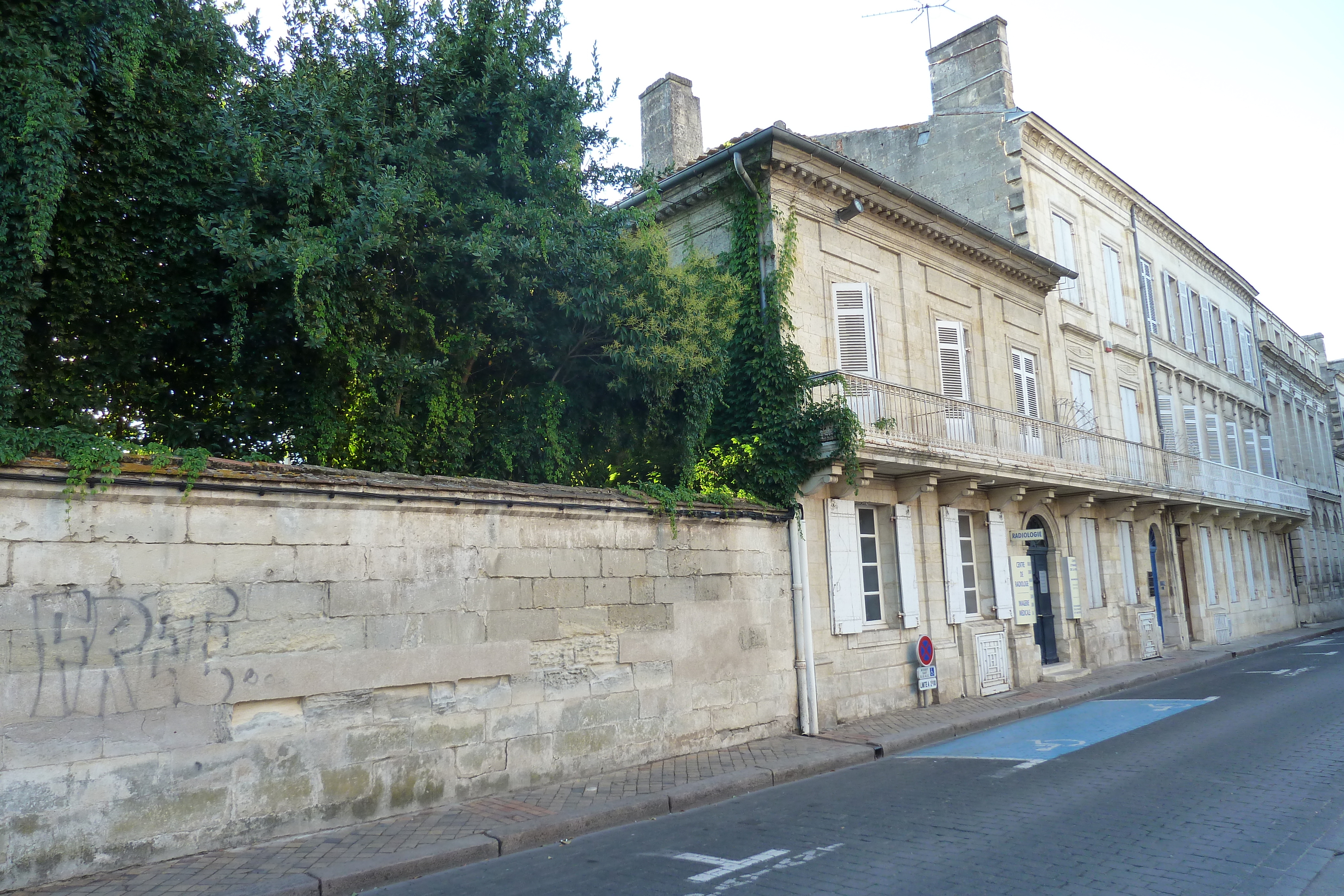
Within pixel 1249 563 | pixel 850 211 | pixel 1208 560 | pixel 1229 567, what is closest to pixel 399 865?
pixel 850 211

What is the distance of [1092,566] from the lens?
17766 millimetres

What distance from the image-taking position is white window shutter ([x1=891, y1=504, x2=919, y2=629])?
12484 millimetres

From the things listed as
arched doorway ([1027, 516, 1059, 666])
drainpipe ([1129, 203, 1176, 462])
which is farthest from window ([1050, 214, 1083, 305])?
arched doorway ([1027, 516, 1059, 666])

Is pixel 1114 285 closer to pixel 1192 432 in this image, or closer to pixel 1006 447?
pixel 1192 432

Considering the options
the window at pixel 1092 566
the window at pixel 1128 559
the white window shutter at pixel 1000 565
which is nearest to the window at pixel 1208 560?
the window at pixel 1128 559

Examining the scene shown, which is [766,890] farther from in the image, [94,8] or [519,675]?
[94,8]

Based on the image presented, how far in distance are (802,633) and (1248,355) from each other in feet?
84.7

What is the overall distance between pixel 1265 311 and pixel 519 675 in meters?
33.7

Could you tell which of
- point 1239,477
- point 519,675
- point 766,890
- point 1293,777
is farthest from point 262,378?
point 1239,477

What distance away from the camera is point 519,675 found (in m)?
7.60

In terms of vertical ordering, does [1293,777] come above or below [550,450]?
below

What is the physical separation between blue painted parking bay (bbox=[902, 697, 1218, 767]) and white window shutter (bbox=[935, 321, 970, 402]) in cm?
521

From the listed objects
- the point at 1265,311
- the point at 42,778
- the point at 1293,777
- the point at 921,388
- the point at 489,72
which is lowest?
the point at 1293,777

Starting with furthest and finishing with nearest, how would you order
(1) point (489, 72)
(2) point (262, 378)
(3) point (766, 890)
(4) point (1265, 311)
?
(4) point (1265, 311), (1) point (489, 72), (2) point (262, 378), (3) point (766, 890)
